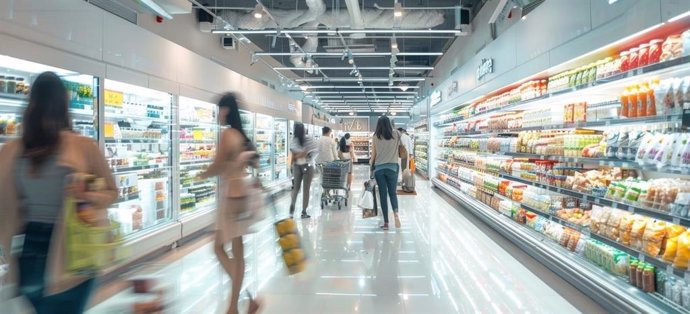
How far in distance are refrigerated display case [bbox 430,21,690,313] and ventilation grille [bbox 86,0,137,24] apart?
15.8 ft

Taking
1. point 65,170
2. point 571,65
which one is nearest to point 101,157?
point 65,170

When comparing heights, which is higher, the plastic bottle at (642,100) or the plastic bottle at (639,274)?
the plastic bottle at (642,100)

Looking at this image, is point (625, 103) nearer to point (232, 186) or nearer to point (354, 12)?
point (232, 186)

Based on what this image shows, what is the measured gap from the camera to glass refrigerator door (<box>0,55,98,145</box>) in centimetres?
344

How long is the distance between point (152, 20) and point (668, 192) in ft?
19.8

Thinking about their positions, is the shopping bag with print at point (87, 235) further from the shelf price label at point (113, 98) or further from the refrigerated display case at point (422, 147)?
the refrigerated display case at point (422, 147)

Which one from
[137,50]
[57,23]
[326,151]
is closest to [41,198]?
[57,23]

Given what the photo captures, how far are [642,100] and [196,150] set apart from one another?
19.3ft

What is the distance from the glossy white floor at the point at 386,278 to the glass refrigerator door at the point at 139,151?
2.59ft

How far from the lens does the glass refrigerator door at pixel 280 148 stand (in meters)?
11.7

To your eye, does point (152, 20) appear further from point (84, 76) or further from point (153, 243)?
point (153, 243)

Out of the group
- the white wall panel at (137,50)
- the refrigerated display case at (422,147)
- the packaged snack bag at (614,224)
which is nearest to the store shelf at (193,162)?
the white wall panel at (137,50)

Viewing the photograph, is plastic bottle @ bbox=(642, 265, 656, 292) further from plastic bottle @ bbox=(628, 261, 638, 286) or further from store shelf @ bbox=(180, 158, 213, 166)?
store shelf @ bbox=(180, 158, 213, 166)

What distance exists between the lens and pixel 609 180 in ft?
12.4
